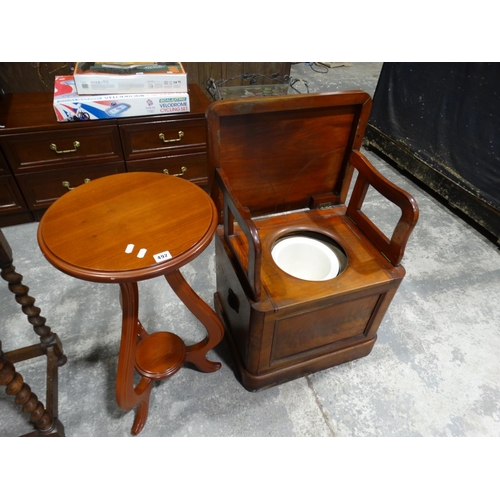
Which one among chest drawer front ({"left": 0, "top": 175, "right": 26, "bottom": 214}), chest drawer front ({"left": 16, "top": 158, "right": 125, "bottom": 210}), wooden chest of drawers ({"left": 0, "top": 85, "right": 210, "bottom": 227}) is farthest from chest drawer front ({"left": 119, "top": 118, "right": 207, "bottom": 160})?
chest drawer front ({"left": 0, "top": 175, "right": 26, "bottom": 214})

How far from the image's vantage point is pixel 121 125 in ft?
6.07

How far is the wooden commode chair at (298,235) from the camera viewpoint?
102 centimetres

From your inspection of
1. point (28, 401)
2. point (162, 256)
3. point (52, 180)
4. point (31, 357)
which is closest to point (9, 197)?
point (52, 180)

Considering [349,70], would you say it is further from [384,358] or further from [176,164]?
[384,358]

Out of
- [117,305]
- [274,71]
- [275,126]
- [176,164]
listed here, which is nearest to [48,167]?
[176,164]

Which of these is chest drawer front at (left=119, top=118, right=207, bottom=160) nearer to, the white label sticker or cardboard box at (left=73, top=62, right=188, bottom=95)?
cardboard box at (left=73, top=62, right=188, bottom=95)

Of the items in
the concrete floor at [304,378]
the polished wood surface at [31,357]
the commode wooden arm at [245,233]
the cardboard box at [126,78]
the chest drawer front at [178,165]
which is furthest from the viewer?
the chest drawer front at [178,165]

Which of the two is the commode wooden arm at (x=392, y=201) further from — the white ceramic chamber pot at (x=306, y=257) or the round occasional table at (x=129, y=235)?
the round occasional table at (x=129, y=235)

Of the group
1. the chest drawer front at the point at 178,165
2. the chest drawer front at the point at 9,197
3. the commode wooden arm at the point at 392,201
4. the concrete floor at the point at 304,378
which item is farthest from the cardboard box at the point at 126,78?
the commode wooden arm at the point at 392,201

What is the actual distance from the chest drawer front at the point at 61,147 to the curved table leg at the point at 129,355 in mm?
1288

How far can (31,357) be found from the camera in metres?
1.33

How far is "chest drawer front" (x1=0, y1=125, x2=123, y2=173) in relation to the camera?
1749 millimetres

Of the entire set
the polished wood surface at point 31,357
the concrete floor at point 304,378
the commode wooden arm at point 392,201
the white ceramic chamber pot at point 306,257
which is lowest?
the concrete floor at point 304,378

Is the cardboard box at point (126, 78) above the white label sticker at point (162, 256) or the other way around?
above
